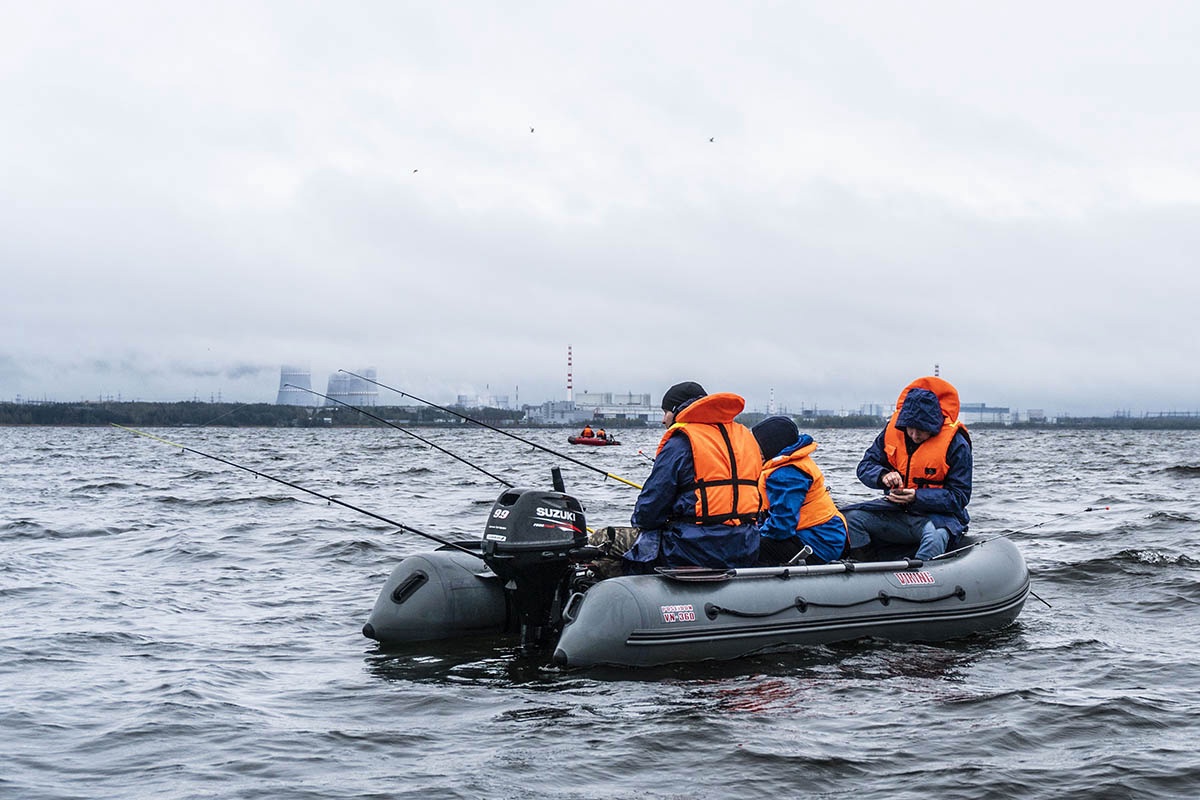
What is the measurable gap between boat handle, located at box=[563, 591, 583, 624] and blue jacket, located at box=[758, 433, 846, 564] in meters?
1.30

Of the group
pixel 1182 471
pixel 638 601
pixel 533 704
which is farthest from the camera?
pixel 1182 471

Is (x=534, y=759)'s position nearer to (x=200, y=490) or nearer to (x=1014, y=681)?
(x=1014, y=681)

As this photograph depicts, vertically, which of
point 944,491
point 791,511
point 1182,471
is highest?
point 944,491

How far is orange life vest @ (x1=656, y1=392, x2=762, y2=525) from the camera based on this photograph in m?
6.43

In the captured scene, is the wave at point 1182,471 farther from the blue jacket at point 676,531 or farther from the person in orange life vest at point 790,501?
the blue jacket at point 676,531

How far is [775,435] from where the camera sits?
724 cm

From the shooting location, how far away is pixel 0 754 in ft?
16.2

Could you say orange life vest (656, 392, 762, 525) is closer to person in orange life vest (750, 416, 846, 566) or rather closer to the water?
person in orange life vest (750, 416, 846, 566)

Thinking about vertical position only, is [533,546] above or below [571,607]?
above

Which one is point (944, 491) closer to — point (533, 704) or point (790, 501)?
point (790, 501)

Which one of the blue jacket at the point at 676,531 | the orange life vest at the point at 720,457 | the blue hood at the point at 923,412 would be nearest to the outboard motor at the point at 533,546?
the blue jacket at the point at 676,531

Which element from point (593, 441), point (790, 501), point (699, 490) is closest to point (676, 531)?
point (699, 490)

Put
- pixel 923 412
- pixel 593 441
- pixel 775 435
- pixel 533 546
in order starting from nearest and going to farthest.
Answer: pixel 533 546, pixel 775 435, pixel 923 412, pixel 593 441

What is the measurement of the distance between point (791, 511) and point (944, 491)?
1502 mm
